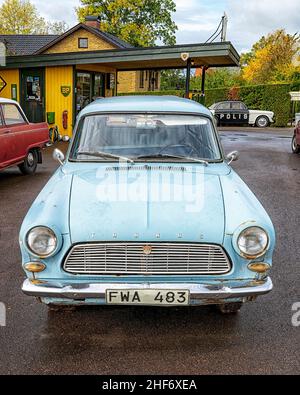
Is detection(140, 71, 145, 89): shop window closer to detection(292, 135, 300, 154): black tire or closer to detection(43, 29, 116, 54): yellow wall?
detection(43, 29, 116, 54): yellow wall

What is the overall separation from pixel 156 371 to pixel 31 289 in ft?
3.46

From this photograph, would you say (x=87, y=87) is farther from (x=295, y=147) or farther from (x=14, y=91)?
(x=295, y=147)

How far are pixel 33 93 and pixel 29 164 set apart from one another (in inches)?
289

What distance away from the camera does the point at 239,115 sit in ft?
80.0

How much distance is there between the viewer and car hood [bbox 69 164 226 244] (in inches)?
123

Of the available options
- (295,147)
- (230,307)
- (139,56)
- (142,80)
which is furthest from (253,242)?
(142,80)

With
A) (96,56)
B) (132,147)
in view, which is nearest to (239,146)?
(96,56)

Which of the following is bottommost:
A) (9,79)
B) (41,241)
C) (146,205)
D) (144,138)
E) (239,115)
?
(41,241)

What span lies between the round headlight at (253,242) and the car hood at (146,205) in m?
0.16

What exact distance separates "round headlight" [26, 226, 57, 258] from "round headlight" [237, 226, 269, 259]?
4.39 feet

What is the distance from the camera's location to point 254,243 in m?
3.19

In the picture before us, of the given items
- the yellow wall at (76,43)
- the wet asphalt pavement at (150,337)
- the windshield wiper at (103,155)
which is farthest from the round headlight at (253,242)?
the yellow wall at (76,43)

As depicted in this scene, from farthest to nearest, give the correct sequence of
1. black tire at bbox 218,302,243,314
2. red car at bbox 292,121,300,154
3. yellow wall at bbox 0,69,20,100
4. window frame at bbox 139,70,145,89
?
window frame at bbox 139,70,145,89 → yellow wall at bbox 0,69,20,100 → red car at bbox 292,121,300,154 → black tire at bbox 218,302,243,314

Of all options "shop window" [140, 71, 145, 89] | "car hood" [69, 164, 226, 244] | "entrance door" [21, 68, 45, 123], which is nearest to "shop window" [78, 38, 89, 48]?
"shop window" [140, 71, 145, 89]
